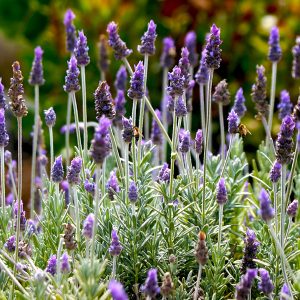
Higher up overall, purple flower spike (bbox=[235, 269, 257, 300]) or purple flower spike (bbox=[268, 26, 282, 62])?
purple flower spike (bbox=[268, 26, 282, 62])

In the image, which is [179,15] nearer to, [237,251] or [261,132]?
[261,132]

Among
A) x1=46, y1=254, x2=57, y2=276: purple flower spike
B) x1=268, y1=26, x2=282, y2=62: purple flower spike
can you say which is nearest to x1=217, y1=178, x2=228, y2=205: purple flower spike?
A: x1=46, y1=254, x2=57, y2=276: purple flower spike

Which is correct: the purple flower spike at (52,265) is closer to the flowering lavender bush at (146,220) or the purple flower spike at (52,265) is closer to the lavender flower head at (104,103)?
the flowering lavender bush at (146,220)

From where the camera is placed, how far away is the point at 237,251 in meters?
2.02

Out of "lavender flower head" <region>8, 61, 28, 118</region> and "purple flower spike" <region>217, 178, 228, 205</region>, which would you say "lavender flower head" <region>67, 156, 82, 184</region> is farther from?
"purple flower spike" <region>217, 178, 228, 205</region>

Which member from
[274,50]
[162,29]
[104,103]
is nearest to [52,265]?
[104,103]

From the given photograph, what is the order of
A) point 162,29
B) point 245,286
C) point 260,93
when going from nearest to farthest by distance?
point 245,286 → point 260,93 → point 162,29

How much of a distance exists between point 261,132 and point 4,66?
272 centimetres

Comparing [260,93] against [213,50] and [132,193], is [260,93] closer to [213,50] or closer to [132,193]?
[213,50]

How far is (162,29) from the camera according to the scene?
4.18 m

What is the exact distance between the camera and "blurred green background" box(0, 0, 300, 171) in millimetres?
4250

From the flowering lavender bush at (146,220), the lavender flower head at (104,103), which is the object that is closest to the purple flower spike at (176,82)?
the flowering lavender bush at (146,220)

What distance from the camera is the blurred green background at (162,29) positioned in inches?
167

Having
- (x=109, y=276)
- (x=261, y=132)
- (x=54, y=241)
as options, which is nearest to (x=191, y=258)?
(x=109, y=276)
